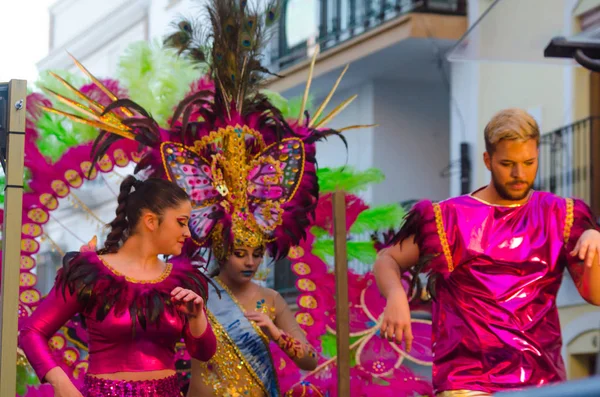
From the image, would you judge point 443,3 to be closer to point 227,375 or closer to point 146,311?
point 227,375

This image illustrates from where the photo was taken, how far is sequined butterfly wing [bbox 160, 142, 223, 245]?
19.7ft

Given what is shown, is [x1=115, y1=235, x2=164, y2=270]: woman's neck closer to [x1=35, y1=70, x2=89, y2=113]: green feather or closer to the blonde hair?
the blonde hair

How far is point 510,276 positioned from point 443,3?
1051 centimetres

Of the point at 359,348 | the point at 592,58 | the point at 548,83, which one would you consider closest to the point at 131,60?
the point at 359,348

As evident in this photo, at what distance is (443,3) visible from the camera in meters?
14.7

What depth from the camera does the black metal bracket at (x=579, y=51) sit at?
19.4 ft

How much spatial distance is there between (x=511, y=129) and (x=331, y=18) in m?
12.4

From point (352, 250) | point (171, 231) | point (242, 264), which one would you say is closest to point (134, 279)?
point (171, 231)

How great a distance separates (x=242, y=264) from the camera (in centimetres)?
590

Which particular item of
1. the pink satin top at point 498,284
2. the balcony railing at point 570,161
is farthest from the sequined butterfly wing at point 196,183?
the balcony railing at point 570,161

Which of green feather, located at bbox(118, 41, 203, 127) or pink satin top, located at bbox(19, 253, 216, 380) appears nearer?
pink satin top, located at bbox(19, 253, 216, 380)

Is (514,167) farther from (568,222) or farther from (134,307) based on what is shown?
(134,307)

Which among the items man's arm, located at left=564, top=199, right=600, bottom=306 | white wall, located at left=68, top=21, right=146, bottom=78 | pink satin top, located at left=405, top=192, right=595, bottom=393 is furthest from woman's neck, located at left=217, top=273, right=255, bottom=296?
white wall, located at left=68, top=21, right=146, bottom=78

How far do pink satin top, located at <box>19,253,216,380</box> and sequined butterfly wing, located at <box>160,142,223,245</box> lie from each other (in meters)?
1.14
